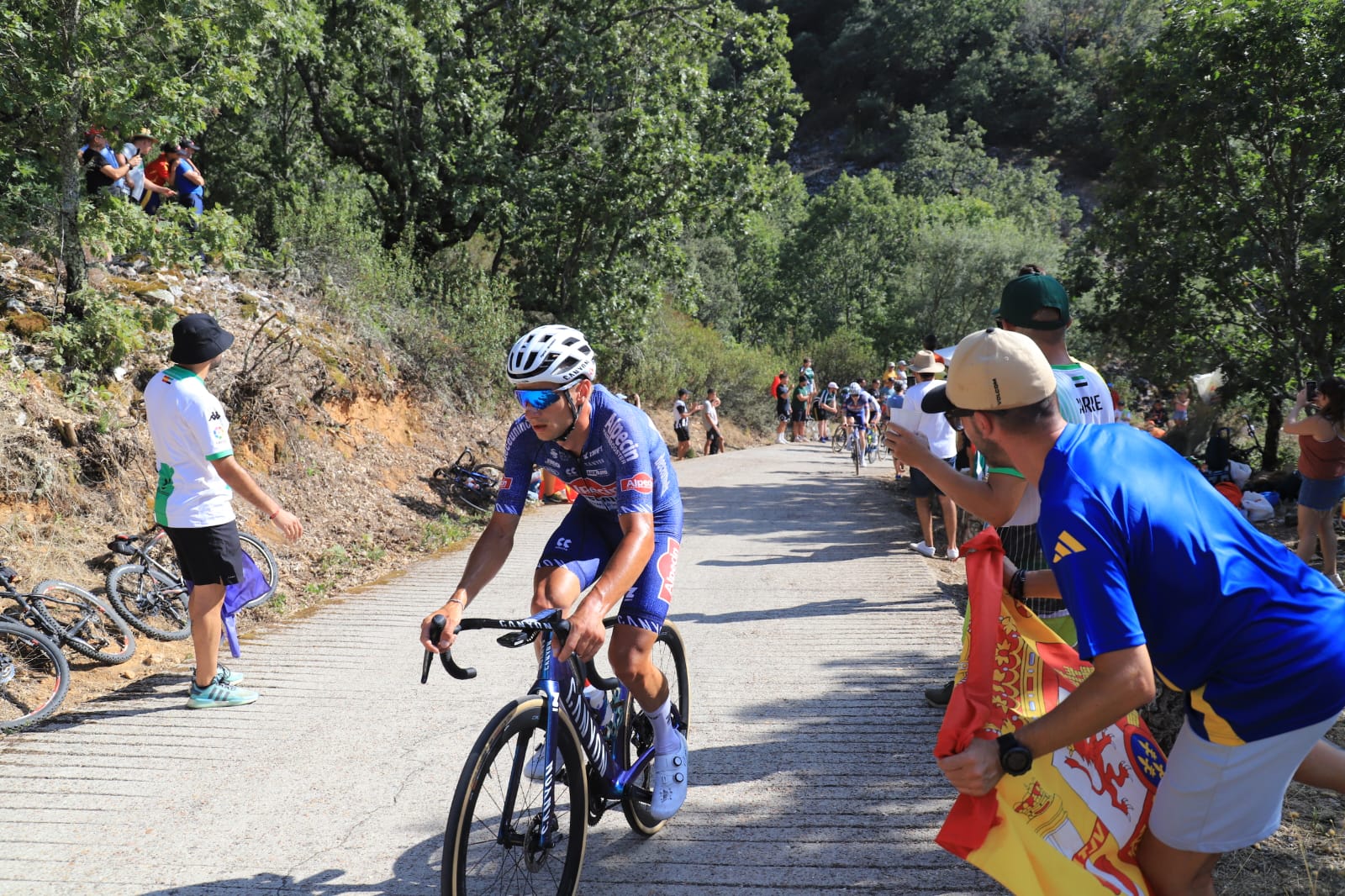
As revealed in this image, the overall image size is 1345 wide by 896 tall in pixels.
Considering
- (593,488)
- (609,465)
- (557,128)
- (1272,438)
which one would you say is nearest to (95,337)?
(593,488)

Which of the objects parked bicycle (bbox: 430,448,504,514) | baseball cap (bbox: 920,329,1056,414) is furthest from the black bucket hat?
parked bicycle (bbox: 430,448,504,514)

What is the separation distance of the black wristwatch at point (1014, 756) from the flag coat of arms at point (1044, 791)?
→ 0.35 feet

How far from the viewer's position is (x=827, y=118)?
113 m

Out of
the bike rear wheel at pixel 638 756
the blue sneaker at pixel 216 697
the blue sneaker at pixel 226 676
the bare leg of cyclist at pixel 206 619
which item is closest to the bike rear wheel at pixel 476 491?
the blue sneaker at pixel 226 676

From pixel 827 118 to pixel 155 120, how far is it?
113089 mm

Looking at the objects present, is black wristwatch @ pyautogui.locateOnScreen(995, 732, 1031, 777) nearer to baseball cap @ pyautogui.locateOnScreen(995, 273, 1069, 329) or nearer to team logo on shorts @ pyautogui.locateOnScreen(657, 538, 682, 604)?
team logo on shorts @ pyautogui.locateOnScreen(657, 538, 682, 604)

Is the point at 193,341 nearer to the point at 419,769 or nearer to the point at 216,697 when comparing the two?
the point at 216,697

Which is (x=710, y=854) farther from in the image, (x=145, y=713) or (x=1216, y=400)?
(x=1216, y=400)

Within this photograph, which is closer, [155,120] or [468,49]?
[155,120]

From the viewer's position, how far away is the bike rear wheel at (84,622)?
5.84 meters

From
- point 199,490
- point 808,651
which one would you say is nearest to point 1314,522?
point 808,651

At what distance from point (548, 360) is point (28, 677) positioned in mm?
4121

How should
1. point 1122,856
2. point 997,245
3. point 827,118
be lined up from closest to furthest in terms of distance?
1. point 1122,856
2. point 997,245
3. point 827,118

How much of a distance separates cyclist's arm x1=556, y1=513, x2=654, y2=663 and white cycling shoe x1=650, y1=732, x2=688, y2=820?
87 centimetres
